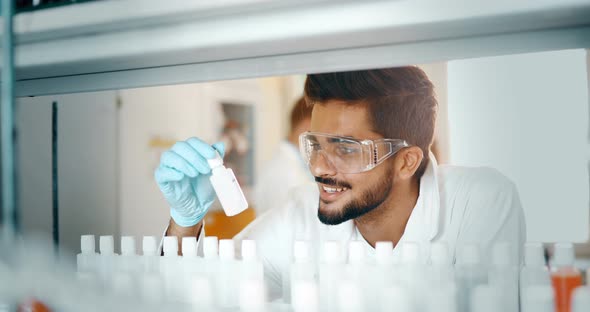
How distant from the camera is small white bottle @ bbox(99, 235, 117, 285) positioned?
102 centimetres

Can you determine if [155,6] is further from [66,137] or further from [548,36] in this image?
[66,137]

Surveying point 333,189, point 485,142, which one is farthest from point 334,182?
point 485,142

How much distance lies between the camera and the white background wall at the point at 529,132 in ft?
4.83

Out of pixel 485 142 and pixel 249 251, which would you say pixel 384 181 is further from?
pixel 249 251

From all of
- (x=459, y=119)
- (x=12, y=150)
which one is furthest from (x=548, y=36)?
(x=459, y=119)

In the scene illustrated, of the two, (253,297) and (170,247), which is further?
(170,247)

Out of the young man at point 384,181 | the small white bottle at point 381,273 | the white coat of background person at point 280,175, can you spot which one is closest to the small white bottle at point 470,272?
the small white bottle at point 381,273

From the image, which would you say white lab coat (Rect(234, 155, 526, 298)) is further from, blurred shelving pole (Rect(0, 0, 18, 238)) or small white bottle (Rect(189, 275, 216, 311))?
blurred shelving pole (Rect(0, 0, 18, 238))

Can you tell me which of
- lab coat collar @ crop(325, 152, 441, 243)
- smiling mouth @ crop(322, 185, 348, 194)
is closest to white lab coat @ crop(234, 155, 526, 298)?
lab coat collar @ crop(325, 152, 441, 243)

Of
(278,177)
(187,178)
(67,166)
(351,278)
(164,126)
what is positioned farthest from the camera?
(278,177)

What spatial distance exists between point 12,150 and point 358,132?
101cm

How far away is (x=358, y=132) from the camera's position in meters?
1.53

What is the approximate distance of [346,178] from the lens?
5.13 feet

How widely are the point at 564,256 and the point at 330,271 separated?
382 millimetres
